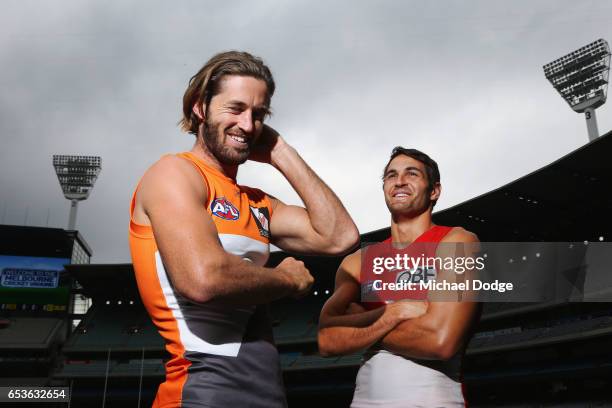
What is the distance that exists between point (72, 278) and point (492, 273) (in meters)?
27.3

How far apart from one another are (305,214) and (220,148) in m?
0.52

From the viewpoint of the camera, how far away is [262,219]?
85.0 inches

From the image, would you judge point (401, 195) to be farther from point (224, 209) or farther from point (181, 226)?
point (181, 226)

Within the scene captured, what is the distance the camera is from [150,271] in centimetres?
189

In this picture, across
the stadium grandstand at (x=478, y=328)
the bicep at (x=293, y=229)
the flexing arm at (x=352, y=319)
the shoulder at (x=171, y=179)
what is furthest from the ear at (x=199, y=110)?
the stadium grandstand at (x=478, y=328)

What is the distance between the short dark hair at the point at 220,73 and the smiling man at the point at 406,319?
1601 millimetres

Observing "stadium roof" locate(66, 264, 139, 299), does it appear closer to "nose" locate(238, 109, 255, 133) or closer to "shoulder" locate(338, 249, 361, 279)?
"shoulder" locate(338, 249, 361, 279)

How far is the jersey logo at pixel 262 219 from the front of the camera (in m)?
2.11

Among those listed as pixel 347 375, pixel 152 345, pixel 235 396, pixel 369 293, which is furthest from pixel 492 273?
pixel 235 396

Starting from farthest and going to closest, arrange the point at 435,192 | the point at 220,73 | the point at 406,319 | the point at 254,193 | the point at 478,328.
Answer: the point at 478,328
the point at 435,192
the point at 406,319
the point at 254,193
the point at 220,73

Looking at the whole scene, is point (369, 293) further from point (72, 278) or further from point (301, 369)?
point (72, 278)

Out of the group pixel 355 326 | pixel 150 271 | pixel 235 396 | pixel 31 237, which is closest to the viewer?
pixel 235 396

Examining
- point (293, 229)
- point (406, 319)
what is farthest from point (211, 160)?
point (406, 319)

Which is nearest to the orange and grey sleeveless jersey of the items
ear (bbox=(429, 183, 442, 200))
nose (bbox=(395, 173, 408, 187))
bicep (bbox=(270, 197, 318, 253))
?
bicep (bbox=(270, 197, 318, 253))
